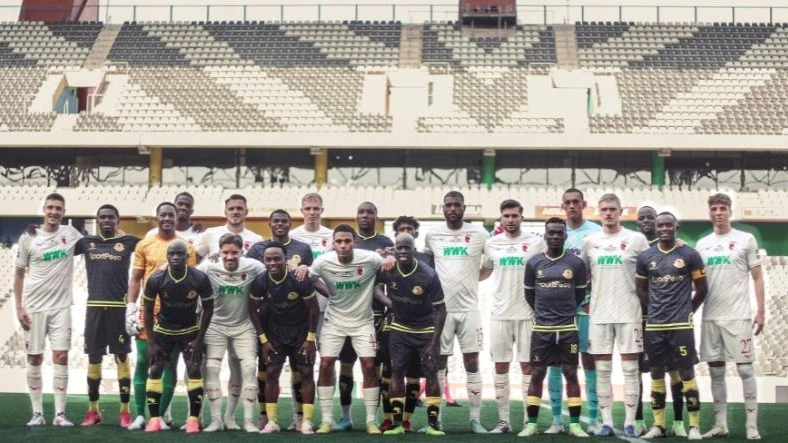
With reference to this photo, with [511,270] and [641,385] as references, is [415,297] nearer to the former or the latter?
[511,270]

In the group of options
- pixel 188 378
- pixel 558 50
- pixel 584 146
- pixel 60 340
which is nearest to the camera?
pixel 188 378

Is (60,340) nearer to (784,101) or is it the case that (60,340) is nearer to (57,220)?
(57,220)

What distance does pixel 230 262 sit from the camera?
31.3ft

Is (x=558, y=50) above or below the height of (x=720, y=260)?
above

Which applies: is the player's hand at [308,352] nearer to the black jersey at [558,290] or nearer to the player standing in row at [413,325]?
the player standing in row at [413,325]

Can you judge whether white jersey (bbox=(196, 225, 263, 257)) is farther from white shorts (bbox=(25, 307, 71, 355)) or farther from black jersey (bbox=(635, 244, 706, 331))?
black jersey (bbox=(635, 244, 706, 331))

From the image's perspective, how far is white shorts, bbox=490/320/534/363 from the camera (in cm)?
995

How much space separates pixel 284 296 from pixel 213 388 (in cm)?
107

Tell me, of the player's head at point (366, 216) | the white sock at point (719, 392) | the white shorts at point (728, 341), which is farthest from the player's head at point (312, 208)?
Result: the white sock at point (719, 392)

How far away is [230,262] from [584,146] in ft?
71.4

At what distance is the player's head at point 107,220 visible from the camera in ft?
33.8

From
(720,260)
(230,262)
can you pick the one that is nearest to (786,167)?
(720,260)

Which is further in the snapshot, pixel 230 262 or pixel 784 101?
pixel 784 101

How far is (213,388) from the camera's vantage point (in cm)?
972
